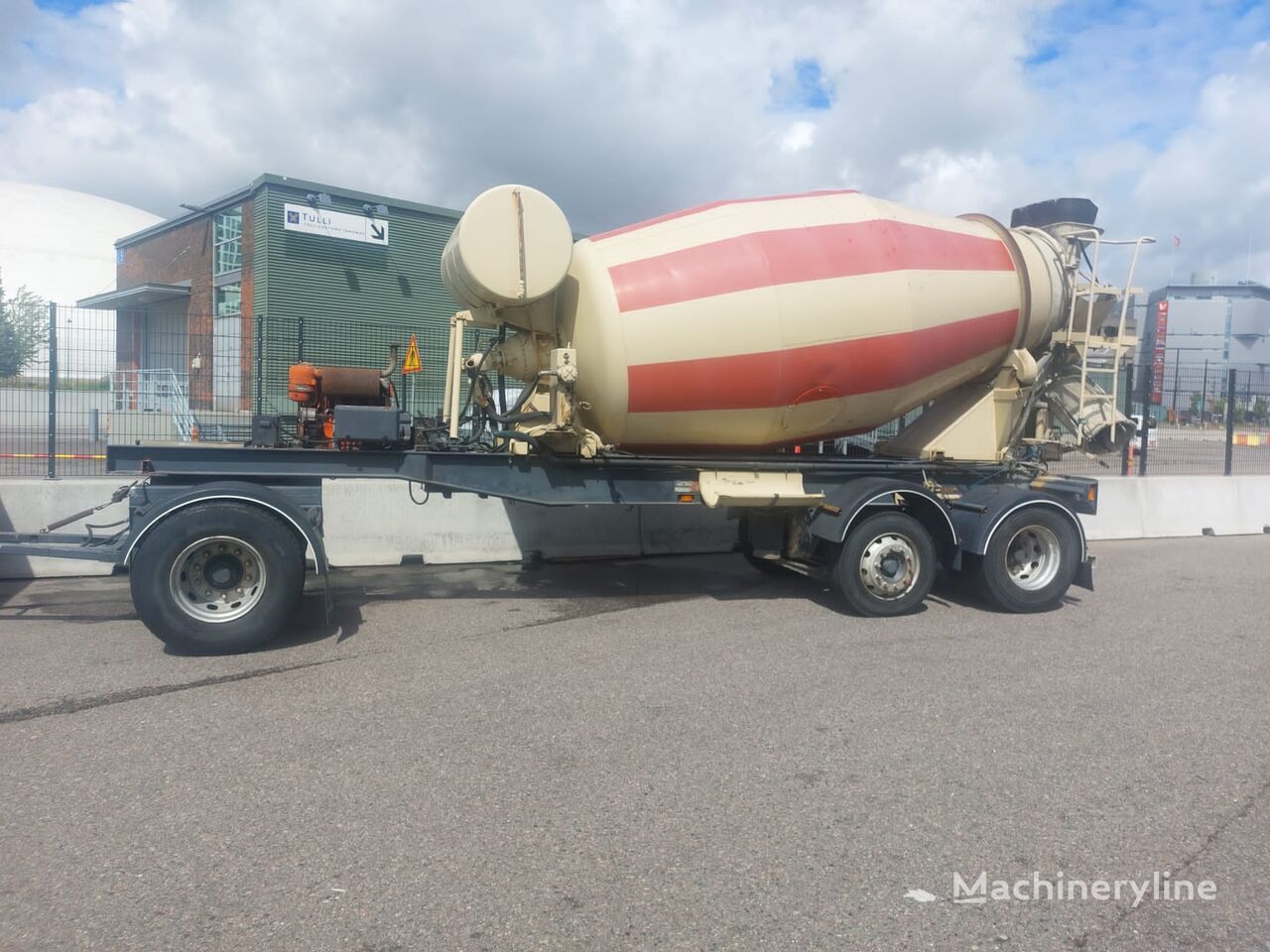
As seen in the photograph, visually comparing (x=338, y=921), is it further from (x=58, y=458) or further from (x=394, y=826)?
(x=58, y=458)

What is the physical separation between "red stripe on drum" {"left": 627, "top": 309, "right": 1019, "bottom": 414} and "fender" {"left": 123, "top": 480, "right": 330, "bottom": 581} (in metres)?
2.42

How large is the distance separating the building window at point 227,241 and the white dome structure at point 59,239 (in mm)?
62604

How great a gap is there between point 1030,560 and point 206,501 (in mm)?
6441

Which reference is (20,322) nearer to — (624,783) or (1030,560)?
(1030,560)

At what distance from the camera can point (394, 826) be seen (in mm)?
3521

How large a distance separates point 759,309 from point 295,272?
21.1 meters

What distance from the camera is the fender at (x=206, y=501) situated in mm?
5820

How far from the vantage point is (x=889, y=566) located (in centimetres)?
726

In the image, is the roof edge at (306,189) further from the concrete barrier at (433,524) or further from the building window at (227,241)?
the concrete barrier at (433,524)

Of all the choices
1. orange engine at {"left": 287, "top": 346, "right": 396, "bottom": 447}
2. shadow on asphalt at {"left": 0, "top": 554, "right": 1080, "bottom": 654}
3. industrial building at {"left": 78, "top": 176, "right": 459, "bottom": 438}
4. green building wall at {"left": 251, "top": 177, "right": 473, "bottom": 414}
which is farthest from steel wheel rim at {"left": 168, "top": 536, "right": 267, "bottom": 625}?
green building wall at {"left": 251, "top": 177, "right": 473, "bottom": 414}

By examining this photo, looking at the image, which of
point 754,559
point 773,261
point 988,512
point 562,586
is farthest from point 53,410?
point 988,512

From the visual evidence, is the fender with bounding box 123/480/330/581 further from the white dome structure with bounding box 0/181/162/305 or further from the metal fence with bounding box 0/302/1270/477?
the white dome structure with bounding box 0/181/162/305

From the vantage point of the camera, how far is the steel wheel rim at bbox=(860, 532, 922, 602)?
7.20 meters

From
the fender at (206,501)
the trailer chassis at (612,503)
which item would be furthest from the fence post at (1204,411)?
the fender at (206,501)
